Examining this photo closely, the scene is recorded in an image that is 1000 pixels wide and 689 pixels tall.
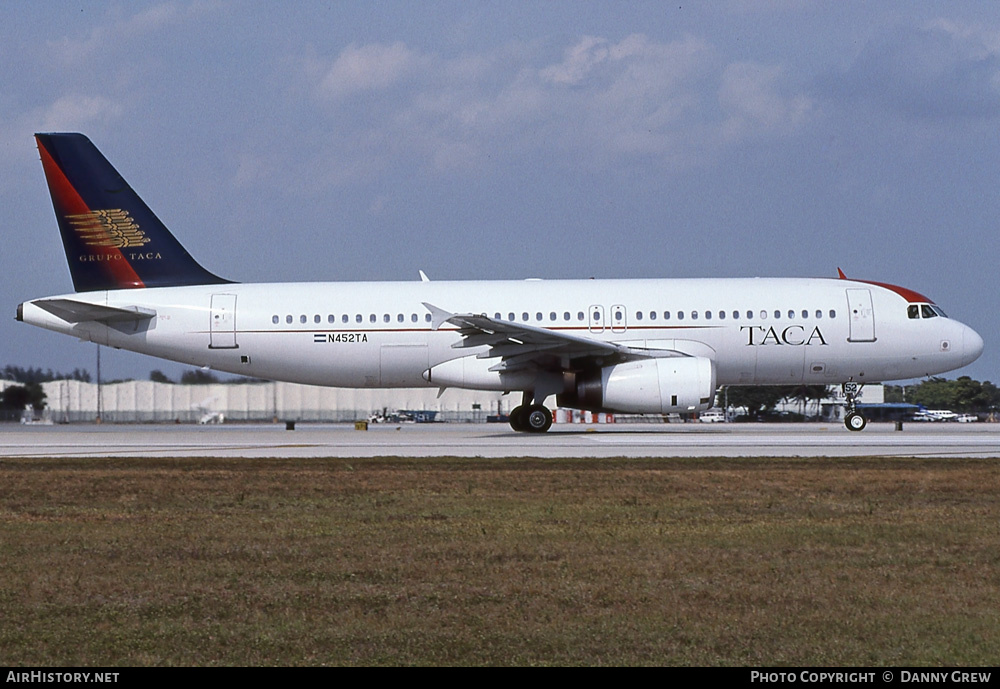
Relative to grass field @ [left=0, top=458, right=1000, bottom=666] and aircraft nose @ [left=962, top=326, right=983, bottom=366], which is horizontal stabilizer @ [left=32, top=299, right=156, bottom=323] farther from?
aircraft nose @ [left=962, top=326, right=983, bottom=366]

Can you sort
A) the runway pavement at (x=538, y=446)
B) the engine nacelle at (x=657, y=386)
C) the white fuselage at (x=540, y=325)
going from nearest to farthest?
1. the runway pavement at (x=538, y=446)
2. the engine nacelle at (x=657, y=386)
3. the white fuselage at (x=540, y=325)

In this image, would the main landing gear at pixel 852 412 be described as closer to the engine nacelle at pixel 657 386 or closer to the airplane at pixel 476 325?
the airplane at pixel 476 325

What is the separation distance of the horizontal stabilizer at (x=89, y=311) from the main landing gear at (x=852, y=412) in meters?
18.6

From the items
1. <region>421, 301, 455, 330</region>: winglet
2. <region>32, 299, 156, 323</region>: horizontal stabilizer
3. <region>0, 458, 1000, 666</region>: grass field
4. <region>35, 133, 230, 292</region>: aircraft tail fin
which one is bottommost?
<region>0, 458, 1000, 666</region>: grass field

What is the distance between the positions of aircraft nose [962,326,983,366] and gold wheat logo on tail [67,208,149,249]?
22.0 metres

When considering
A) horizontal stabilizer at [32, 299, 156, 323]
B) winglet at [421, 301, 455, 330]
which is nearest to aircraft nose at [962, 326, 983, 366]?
winglet at [421, 301, 455, 330]

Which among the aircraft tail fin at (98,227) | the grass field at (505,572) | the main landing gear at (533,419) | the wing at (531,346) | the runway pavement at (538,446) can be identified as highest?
the aircraft tail fin at (98,227)

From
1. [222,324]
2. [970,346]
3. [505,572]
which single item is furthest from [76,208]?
[505,572]

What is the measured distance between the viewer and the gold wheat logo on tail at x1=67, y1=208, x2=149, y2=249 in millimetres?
30391

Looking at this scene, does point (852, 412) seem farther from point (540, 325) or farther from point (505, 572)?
point (505, 572)

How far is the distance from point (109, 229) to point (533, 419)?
12.7m

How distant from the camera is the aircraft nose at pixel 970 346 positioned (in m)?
28.9

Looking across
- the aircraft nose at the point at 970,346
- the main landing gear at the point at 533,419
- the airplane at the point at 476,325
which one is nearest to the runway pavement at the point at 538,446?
the main landing gear at the point at 533,419
